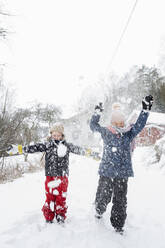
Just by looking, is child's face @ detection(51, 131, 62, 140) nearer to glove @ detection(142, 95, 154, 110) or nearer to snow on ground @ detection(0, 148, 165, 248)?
snow on ground @ detection(0, 148, 165, 248)

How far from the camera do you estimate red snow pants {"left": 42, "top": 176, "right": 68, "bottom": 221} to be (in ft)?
8.14

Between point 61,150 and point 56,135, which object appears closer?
point 61,150

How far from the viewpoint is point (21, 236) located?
2096 millimetres

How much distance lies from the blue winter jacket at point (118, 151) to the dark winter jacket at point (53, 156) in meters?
0.52

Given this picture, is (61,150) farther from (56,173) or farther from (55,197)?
(55,197)

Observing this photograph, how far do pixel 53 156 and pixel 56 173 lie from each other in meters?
0.23

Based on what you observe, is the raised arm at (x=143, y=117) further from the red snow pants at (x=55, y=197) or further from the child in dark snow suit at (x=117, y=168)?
the red snow pants at (x=55, y=197)

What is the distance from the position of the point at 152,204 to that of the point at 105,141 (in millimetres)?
1786

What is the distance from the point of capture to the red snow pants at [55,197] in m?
2.48

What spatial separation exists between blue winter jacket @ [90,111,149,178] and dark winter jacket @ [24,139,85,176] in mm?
518

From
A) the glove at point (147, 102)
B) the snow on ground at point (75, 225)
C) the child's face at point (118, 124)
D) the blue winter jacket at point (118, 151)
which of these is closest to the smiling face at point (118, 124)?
the child's face at point (118, 124)

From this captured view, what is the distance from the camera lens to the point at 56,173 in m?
2.54

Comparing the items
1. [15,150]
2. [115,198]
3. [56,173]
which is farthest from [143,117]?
[15,150]

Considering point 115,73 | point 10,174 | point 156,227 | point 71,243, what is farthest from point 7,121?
A: point 115,73
